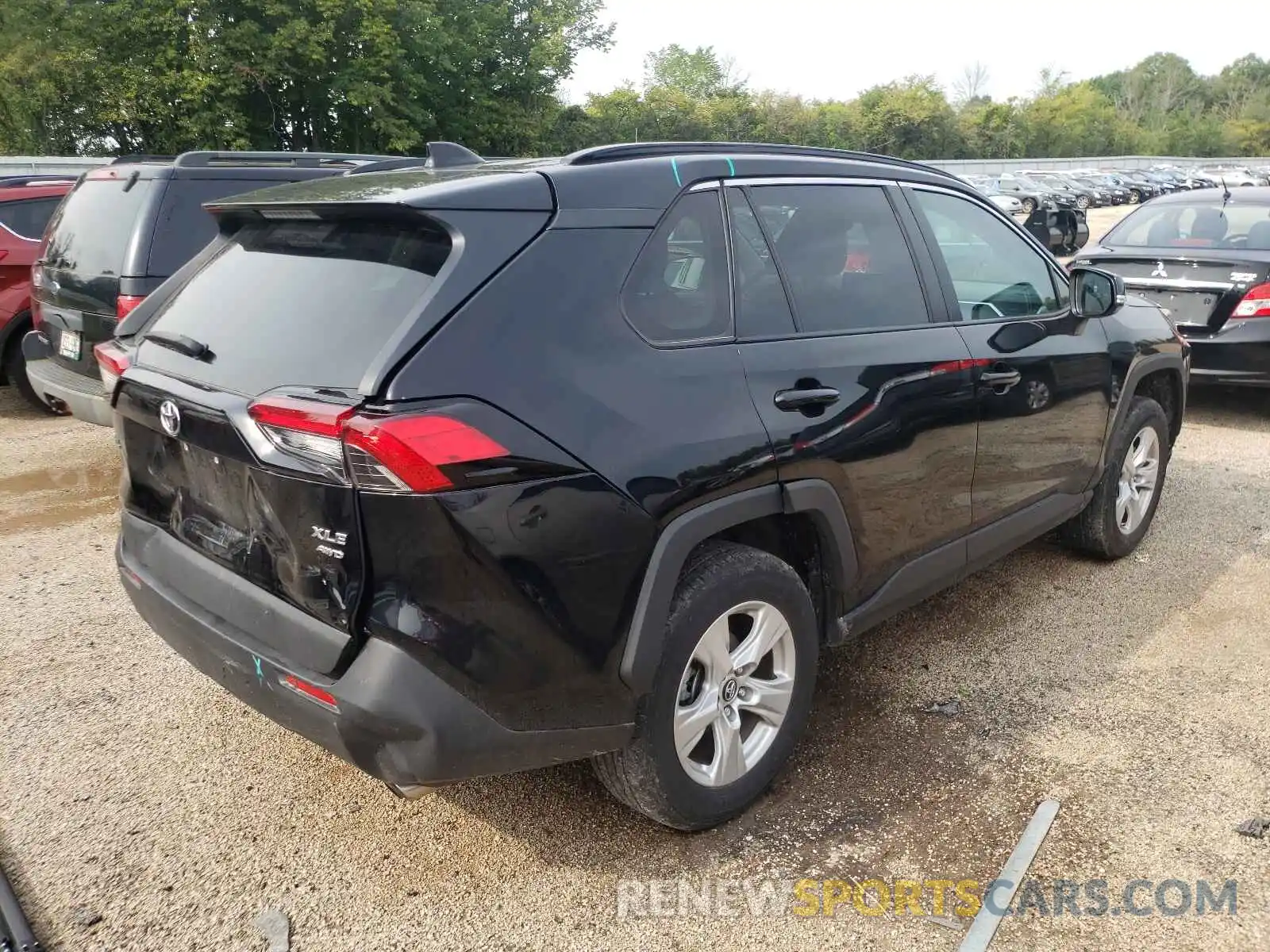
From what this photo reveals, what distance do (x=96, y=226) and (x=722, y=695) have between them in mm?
5327

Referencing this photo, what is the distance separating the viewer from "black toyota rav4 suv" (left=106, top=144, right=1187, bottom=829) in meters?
2.09

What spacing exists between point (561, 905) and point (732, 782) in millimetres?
576

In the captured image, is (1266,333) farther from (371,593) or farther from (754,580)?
(371,593)

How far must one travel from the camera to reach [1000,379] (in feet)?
11.5

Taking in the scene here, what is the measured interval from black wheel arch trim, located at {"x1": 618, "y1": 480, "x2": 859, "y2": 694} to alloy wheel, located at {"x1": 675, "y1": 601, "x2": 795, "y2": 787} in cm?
19

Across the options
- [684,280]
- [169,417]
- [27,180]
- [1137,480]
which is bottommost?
[1137,480]

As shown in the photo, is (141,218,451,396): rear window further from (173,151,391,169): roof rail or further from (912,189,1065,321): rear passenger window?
(173,151,391,169): roof rail

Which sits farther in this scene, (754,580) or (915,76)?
(915,76)

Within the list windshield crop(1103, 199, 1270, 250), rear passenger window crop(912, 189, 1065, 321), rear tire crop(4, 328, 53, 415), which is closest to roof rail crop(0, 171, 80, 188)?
rear tire crop(4, 328, 53, 415)

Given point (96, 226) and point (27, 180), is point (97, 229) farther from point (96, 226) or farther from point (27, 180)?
point (27, 180)

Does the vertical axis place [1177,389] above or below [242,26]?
below

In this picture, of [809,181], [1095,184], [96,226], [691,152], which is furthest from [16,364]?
[1095,184]

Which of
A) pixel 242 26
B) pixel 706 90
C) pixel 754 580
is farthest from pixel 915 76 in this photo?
pixel 754 580

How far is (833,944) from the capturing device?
235 cm
